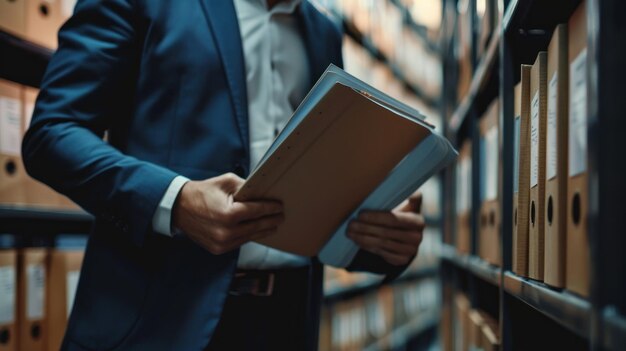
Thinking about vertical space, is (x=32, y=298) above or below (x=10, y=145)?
below

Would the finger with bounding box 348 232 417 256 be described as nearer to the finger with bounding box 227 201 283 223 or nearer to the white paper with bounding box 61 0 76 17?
the finger with bounding box 227 201 283 223

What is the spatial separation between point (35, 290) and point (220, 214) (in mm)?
913

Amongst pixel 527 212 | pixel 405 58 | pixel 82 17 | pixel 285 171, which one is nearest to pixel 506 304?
pixel 527 212

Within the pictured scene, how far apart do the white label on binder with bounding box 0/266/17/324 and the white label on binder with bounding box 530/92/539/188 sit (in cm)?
118

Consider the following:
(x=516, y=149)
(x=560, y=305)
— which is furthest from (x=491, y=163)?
(x=560, y=305)

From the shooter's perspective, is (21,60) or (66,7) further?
(66,7)

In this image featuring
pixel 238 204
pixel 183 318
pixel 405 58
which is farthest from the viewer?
pixel 405 58

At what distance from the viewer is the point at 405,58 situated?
4.46m

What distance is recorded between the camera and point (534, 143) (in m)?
1.01

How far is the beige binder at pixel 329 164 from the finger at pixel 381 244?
43mm

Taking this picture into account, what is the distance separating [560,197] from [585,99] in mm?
160

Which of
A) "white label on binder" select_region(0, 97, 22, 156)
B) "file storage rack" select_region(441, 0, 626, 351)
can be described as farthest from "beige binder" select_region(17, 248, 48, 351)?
"file storage rack" select_region(441, 0, 626, 351)

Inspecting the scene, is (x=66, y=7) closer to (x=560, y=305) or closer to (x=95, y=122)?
(x=95, y=122)

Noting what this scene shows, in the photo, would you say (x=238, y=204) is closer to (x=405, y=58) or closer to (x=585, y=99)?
(x=585, y=99)
